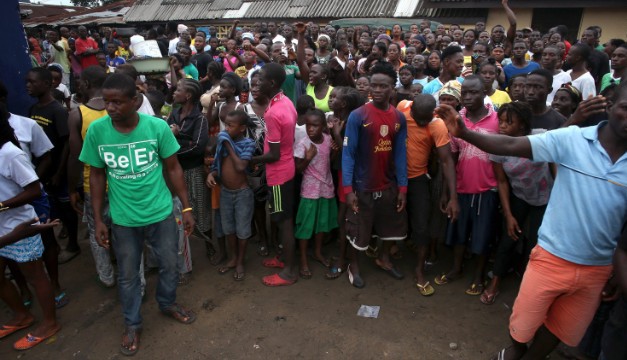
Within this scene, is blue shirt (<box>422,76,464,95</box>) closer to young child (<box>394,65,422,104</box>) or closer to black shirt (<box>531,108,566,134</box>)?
young child (<box>394,65,422,104</box>)

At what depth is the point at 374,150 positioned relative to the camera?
11.7 feet

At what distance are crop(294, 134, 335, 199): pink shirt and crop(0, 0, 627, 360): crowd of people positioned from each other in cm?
1

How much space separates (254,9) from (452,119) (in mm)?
18648

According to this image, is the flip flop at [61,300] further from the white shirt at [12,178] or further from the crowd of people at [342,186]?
the white shirt at [12,178]

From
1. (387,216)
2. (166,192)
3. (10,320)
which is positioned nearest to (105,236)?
(166,192)

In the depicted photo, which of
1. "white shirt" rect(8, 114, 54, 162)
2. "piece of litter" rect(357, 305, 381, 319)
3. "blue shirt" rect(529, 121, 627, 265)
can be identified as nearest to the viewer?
"blue shirt" rect(529, 121, 627, 265)

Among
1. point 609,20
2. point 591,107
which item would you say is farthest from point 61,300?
point 609,20

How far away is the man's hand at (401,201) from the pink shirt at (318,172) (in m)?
0.67

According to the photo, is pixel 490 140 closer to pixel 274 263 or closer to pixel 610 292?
pixel 610 292

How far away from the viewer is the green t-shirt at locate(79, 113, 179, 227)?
9.37 ft

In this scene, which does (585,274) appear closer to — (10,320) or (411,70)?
(411,70)

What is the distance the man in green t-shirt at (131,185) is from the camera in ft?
9.34

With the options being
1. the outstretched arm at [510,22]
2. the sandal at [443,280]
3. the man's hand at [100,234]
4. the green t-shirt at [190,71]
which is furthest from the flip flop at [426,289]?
the green t-shirt at [190,71]

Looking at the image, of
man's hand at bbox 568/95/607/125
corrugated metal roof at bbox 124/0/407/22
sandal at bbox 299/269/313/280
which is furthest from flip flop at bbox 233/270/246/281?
corrugated metal roof at bbox 124/0/407/22
